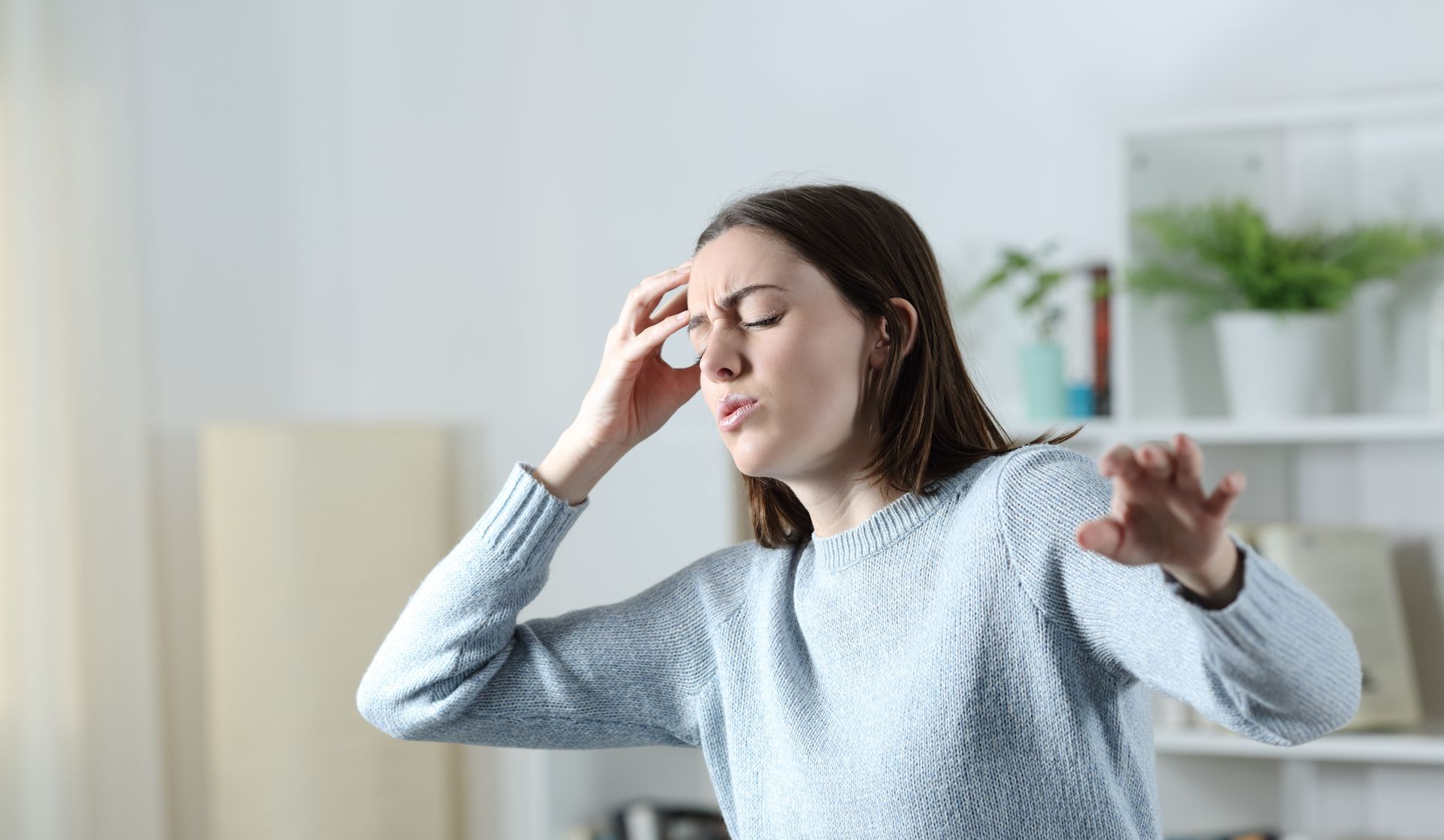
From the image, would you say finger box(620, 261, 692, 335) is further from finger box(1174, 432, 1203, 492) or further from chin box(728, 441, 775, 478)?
finger box(1174, 432, 1203, 492)

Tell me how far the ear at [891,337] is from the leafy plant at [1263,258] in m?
1.17

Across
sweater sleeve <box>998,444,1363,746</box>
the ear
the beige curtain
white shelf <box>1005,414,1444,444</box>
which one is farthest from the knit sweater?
the beige curtain

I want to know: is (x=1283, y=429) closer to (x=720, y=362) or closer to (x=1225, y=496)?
(x=720, y=362)

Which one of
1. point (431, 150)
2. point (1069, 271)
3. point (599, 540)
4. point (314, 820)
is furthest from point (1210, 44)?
point (314, 820)

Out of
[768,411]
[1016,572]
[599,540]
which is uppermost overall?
[768,411]

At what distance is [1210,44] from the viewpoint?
225 cm

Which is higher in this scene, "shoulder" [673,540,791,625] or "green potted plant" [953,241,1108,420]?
"green potted plant" [953,241,1108,420]

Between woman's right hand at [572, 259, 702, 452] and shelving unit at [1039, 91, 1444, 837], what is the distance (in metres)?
1.13

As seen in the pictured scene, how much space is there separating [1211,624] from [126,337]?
2.14m

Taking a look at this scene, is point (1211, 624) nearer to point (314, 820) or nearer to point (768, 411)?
point (768, 411)

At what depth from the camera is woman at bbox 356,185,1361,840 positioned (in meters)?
0.67

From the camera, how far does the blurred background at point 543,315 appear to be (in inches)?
81.9

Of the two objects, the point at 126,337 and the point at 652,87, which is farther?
the point at 652,87

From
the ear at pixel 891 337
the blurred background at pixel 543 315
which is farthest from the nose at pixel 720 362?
the blurred background at pixel 543 315
